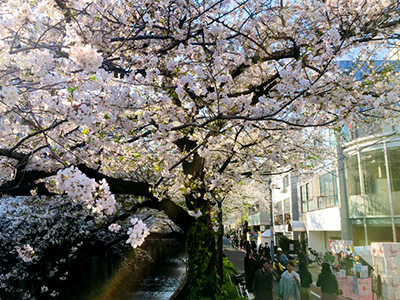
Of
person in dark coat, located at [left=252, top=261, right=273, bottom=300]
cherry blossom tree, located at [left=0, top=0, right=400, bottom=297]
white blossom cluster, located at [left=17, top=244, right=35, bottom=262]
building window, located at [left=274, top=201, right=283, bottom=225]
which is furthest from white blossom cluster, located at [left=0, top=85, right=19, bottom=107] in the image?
building window, located at [left=274, top=201, right=283, bottom=225]

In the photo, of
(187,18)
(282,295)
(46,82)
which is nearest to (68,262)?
(282,295)

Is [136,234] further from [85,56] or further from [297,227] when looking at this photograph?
[297,227]

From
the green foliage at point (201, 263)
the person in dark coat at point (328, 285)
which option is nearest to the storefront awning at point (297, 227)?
the person in dark coat at point (328, 285)

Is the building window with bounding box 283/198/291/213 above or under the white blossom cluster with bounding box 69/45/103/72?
above

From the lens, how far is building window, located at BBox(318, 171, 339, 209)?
82.4ft

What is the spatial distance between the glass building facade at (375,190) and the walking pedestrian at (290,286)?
11624mm

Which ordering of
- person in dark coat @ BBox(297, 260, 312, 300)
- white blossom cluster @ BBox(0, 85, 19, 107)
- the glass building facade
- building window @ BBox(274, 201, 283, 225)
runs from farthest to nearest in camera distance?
1. building window @ BBox(274, 201, 283, 225)
2. the glass building facade
3. person in dark coat @ BBox(297, 260, 312, 300)
4. white blossom cluster @ BBox(0, 85, 19, 107)

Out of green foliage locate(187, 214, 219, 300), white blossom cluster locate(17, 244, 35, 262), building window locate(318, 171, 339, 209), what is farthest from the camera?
building window locate(318, 171, 339, 209)

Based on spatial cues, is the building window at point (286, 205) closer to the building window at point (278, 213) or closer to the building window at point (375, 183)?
the building window at point (278, 213)

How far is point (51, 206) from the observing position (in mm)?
10578

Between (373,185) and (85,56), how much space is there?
20.3 m

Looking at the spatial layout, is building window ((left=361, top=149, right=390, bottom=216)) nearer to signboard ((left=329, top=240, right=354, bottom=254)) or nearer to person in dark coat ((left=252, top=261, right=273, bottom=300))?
signboard ((left=329, top=240, right=354, bottom=254))

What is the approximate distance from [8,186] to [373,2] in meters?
7.43

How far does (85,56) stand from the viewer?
125 inches
